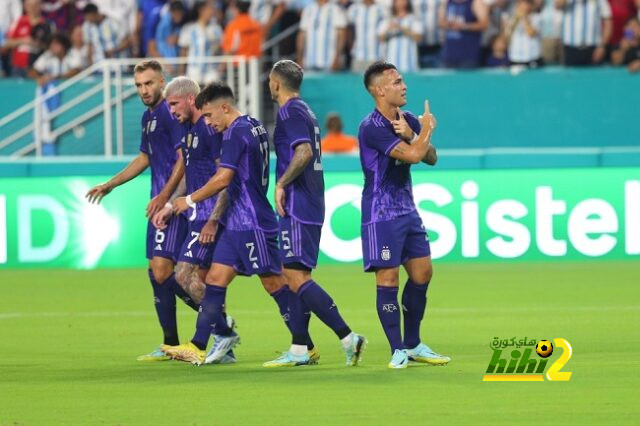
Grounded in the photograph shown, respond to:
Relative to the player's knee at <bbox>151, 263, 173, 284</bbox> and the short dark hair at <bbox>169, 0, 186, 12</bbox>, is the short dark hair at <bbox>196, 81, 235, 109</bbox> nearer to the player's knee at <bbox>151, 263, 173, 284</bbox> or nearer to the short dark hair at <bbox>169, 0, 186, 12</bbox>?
the player's knee at <bbox>151, 263, 173, 284</bbox>

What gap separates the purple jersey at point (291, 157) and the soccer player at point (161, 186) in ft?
3.44

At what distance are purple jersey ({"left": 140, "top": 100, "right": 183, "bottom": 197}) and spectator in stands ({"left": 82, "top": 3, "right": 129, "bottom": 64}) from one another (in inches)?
479

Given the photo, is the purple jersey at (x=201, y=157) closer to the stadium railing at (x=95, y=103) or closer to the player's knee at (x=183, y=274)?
the player's knee at (x=183, y=274)

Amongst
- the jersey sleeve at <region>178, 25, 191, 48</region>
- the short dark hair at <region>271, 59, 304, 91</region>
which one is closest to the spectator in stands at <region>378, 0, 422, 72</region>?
the jersey sleeve at <region>178, 25, 191, 48</region>

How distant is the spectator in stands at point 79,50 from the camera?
23203 millimetres

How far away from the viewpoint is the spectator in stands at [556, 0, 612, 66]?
21625 mm

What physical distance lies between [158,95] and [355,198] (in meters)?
7.25

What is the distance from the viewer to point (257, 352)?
11453 millimetres

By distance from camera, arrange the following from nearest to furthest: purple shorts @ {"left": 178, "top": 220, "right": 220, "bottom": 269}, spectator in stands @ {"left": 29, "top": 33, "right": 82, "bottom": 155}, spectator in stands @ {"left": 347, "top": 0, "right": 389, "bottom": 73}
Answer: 1. purple shorts @ {"left": 178, "top": 220, "right": 220, "bottom": 269}
2. spectator in stands @ {"left": 347, "top": 0, "right": 389, "bottom": 73}
3. spectator in stands @ {"left": 29, "top": 33, "right": 82, "bottom": 155}

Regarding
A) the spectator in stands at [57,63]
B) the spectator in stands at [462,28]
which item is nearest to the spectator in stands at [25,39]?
the spectator in stands at [57,63]

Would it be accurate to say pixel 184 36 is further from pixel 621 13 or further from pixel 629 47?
pixel 629 47

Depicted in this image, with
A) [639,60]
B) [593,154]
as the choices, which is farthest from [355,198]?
[639,60]

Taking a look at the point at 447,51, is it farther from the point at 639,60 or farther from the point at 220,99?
the point at 220,99

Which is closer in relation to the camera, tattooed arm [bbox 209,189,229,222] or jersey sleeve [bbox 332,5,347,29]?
tattooed arm [bbox 209,189,229,222]
